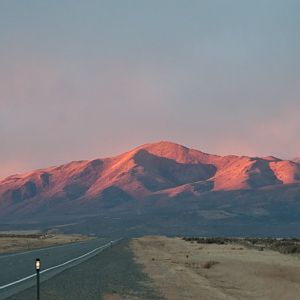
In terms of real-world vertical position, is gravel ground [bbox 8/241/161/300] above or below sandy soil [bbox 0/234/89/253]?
below

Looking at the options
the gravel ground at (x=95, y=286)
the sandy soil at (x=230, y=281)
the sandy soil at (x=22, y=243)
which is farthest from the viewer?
the sandy soil at (x=22, y=243)

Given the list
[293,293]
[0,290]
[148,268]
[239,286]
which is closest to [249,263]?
[148,268]

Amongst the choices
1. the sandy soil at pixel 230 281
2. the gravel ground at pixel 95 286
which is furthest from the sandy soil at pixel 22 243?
the gravel ground at pixel 95 286

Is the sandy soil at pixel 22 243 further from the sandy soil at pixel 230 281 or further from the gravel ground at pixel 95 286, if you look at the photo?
the gravel ground at pixel 95 286

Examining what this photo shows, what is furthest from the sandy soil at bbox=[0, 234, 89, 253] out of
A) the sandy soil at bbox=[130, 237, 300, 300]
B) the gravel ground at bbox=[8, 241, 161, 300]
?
the gravel ground at bbox=[8, 241, 161, 300]

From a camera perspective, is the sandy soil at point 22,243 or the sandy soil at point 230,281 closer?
the sandy soil at point 230,281

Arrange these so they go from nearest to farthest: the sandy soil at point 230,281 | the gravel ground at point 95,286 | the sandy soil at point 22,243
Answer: the gravel ground at point 95,286
the sandy soil at point 230,281
the sandy soil at point 22,243

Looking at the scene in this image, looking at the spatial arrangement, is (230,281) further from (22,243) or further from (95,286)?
(22,243)

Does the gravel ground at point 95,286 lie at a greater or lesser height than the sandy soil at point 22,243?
lesser

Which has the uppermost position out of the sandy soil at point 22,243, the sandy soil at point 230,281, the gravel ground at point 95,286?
the sandy soil at point 22,243

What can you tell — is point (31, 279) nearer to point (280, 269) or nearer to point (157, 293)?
point (157, 293)

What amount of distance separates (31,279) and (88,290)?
208 inches

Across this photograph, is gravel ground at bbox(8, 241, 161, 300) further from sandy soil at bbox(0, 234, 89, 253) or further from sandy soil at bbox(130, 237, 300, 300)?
sandy soil at bbox(0, 234, 89, 253)

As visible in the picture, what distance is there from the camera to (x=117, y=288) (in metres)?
26.6
